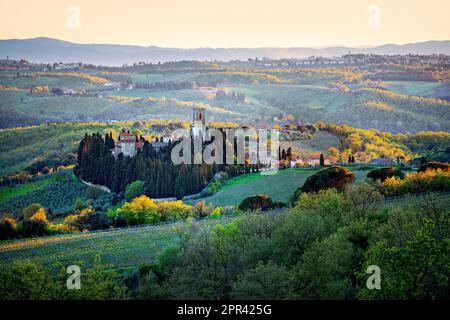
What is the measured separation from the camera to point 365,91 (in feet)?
391

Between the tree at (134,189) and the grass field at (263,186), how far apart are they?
16.2 feet

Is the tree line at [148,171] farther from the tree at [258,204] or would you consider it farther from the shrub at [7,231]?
the shrub at [7,231]

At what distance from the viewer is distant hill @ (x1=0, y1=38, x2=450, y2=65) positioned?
14425 centimetres

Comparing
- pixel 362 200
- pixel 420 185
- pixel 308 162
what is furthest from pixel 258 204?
pixel 308 162

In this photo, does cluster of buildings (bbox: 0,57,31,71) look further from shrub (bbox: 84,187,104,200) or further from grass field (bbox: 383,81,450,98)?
shrub (bbox: 84,187,104,200)

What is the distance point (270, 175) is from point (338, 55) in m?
125

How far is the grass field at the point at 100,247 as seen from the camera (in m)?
25.9

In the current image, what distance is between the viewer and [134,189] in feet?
155

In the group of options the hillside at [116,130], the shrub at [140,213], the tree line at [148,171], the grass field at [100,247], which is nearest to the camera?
the grass field at [100,247]

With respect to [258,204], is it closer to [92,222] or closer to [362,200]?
[92,222]

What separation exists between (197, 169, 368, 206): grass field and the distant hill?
80.7 metres

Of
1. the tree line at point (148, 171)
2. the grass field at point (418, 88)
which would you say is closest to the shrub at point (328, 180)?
the tree line at point (148, 171)

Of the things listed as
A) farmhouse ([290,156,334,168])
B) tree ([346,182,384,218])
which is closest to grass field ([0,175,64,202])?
farmhouse ([290,156,334,168])

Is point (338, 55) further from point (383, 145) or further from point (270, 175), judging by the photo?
point (270, 175)
